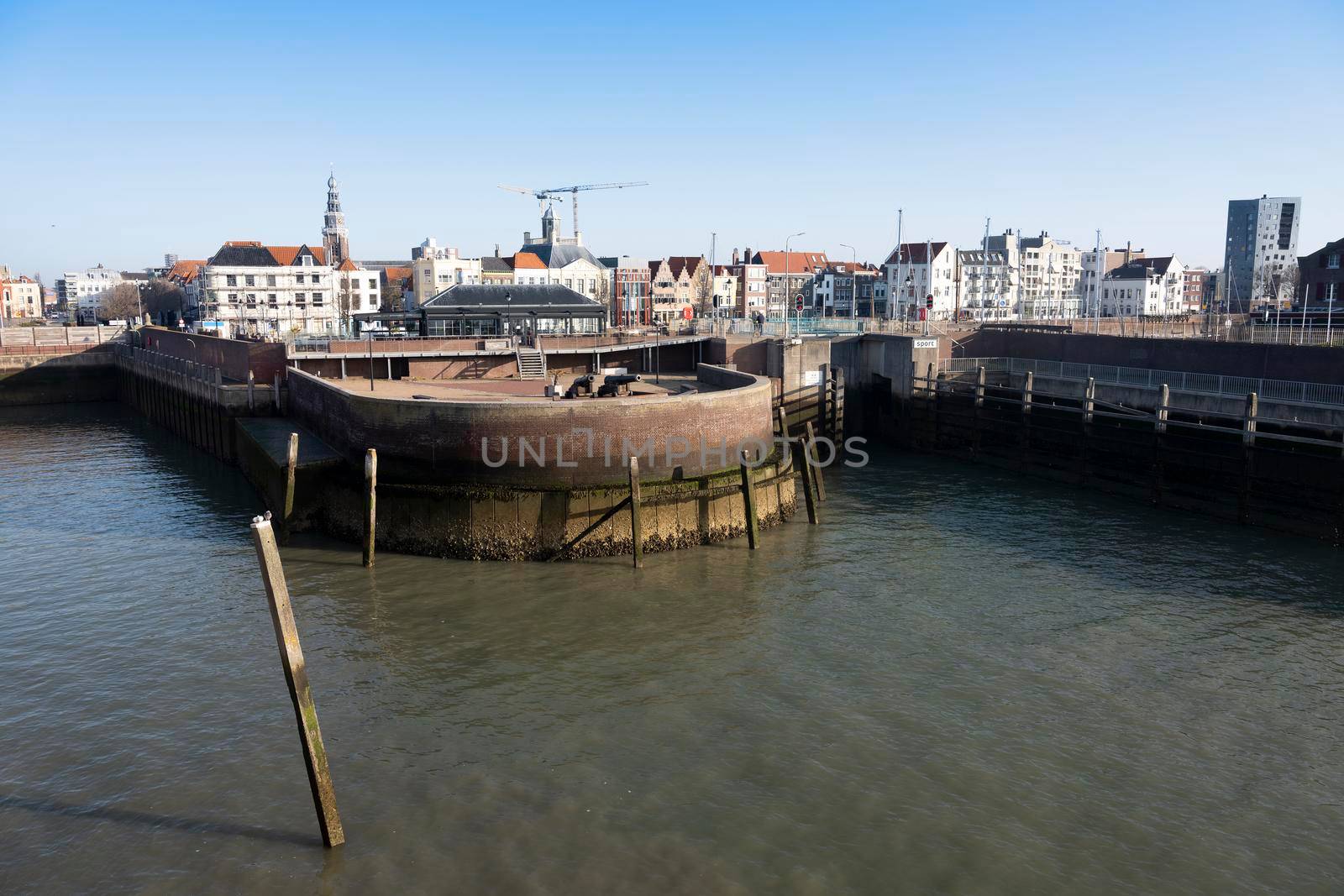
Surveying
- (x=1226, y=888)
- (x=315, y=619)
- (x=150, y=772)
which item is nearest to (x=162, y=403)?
Answer: (x=315, y=619)

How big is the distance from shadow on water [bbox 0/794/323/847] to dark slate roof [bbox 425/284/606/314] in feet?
140

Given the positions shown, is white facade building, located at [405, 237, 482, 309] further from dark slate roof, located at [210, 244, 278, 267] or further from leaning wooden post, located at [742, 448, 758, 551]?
leaning wooden post, located at [742, 448, 758, 551]

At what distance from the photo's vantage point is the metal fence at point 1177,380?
3366cm

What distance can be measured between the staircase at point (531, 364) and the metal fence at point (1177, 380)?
20694 mm

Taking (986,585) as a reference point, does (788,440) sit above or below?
above

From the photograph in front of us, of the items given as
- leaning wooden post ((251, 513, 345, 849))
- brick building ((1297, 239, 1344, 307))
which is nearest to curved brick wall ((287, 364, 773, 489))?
leaning wooden post ((251, 513, 345, 849))

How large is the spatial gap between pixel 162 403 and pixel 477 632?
44569 millimetres

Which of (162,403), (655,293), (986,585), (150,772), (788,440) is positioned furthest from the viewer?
(655,293)

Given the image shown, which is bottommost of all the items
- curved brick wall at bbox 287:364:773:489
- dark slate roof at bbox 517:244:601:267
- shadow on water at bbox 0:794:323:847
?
shadow on water at bbox 0:794:323:847

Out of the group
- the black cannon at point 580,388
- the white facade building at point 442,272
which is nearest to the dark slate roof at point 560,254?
the white facade building at point 442,272

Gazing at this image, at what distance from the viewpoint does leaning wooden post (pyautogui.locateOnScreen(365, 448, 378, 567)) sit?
25.2 meters

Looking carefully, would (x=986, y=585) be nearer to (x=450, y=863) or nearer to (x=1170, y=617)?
(x=1170, y=617)

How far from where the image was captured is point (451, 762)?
50.7 ft

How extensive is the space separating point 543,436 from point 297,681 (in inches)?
552
